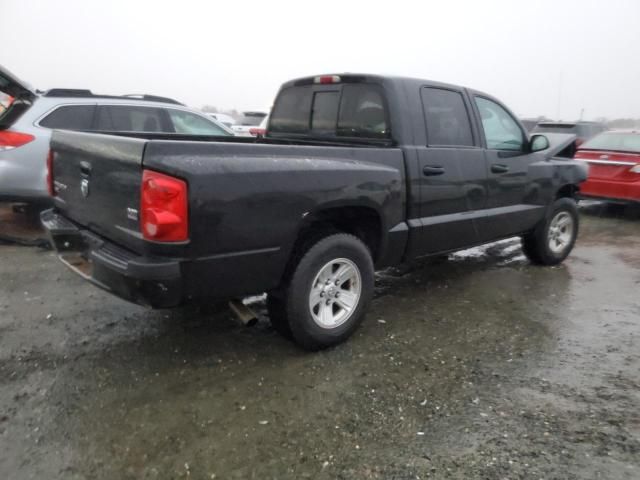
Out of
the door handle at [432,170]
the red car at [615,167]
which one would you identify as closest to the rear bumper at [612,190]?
the red car at [615,167]

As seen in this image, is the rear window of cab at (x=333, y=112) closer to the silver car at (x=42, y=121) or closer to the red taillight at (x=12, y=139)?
the silver car at (x=42, y=121)

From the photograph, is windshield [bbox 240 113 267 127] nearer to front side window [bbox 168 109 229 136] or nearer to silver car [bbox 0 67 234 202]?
front side window [bbox 168 109 229 136]

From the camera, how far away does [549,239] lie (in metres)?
5.51

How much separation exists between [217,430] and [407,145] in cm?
232

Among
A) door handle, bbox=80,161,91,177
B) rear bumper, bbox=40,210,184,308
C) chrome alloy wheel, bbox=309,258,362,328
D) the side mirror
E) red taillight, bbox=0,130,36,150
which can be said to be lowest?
chrome alloy wheel, bbox=309,258,362,328

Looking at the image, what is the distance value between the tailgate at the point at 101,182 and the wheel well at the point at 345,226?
1.01 m

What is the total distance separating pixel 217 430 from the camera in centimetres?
258

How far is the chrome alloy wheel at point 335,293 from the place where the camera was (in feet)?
10.9

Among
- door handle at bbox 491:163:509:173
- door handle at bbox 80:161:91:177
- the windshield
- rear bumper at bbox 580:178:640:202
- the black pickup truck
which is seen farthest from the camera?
the windshield

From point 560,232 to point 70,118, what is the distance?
568 cm

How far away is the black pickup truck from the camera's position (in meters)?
2.63

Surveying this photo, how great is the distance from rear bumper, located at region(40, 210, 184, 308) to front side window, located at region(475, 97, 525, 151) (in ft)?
10.2

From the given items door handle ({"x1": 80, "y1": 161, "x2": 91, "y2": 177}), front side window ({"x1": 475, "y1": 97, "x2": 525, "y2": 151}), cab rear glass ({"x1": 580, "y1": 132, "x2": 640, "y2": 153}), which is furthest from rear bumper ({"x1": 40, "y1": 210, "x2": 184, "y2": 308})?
cab rear glass ({"x1": 580, "y1": 132, "x2": 640, "y2": 153})

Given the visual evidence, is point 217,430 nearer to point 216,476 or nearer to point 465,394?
point 216,476
